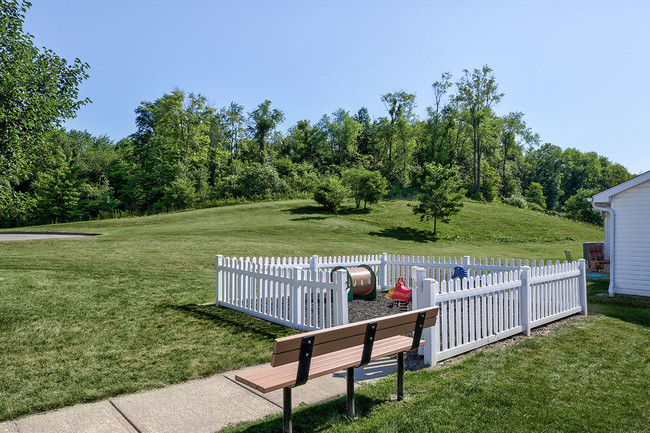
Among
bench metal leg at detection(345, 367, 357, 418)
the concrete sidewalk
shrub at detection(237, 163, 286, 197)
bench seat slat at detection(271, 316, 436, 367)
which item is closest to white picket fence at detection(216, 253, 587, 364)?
bench seat slat at detection(271, 316, 436, 367)

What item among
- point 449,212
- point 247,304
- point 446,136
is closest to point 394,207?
point 449,212

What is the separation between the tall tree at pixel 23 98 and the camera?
322 inches

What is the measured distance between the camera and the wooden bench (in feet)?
11.0

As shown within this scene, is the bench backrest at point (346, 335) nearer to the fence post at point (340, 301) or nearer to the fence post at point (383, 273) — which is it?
the fence post at point (340, 301)

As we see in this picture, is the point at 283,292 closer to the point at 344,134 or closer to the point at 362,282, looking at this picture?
the point at 362,282

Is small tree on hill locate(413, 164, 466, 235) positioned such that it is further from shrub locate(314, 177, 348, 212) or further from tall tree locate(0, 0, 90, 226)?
tall tree locate(0, 0, 90, 226)

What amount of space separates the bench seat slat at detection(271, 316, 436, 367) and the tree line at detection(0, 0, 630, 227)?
30.9 meters

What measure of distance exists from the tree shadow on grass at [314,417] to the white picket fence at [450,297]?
5.51 feet

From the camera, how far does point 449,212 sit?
1326 inches

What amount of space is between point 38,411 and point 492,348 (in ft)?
18.8

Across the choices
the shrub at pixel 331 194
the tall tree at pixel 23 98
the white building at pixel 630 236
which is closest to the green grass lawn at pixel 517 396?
the white building at pixel 630 236

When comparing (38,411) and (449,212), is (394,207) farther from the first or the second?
(38,411)

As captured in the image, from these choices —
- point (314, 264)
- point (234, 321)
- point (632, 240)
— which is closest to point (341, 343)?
point (234, 321)

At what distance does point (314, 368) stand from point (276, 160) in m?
60.3
